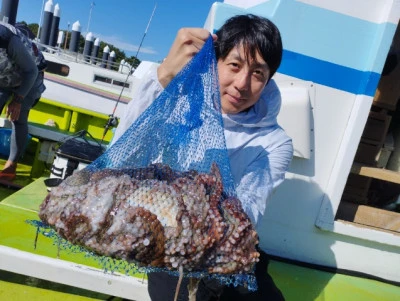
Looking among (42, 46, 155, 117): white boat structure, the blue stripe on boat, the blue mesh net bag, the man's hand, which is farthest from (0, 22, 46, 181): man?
(42, 46, 155, 117): white boat structure

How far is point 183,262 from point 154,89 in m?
0.99

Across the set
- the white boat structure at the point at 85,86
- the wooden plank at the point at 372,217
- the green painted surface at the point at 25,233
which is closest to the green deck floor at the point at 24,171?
the green painted surface at the point at 25,233

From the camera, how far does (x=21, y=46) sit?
4.06m

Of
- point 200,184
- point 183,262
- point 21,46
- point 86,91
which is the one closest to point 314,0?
point 200,184

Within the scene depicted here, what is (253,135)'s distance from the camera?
6.59ft

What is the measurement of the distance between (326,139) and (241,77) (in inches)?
61.3

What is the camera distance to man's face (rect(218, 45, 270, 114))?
1747mm

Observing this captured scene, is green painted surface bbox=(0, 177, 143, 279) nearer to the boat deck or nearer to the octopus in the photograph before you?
the boat deck

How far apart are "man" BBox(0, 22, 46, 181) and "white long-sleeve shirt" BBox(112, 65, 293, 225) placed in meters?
2.85

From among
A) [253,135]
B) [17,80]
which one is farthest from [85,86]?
[253,135]

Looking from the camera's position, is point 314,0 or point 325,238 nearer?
point 314,0

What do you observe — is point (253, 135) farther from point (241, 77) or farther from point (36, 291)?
point (36, 291)

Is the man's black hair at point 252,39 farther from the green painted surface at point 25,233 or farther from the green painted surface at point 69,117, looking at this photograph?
the green painted surface at point 69,117

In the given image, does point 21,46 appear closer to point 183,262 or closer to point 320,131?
point 320,131
